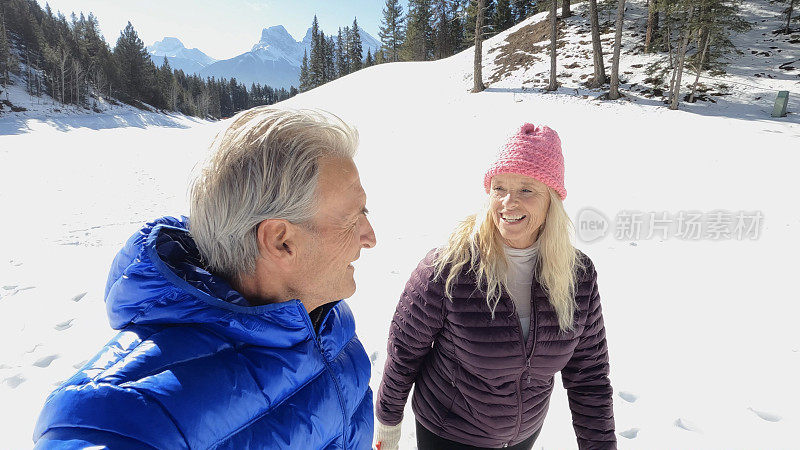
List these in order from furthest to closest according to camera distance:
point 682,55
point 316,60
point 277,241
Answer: point 316,60 < point 682,55 < point 277,241

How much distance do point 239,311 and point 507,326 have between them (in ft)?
4.28

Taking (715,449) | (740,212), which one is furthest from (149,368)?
(740,212)

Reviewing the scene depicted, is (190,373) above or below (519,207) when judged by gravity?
below

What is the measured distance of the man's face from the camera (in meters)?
1.17

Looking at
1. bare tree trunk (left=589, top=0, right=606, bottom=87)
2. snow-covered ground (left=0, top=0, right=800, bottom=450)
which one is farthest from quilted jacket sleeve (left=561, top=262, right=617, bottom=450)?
bare tree trunk (left=589, top=0, right=606, bottom=87)

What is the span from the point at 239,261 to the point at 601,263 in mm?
5973

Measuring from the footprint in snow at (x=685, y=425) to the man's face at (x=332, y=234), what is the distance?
355 centimetres

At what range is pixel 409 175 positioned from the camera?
10844mm

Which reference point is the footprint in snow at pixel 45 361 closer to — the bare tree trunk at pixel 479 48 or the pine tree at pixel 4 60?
the bare tree trunk at pixel 479 48

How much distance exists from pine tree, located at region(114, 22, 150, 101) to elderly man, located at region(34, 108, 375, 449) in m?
74.1

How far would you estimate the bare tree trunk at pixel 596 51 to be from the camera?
17.4 meters

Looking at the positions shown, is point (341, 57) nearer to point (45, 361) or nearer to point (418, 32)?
point (418, 32)

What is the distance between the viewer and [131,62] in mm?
60719

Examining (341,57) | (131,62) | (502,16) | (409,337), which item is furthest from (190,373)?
(131,62)
